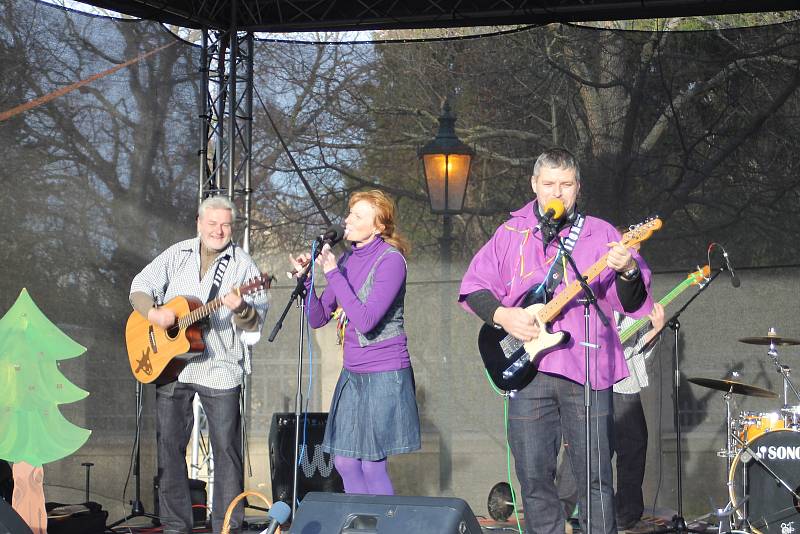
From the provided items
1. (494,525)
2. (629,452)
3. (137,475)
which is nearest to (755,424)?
(629,452)

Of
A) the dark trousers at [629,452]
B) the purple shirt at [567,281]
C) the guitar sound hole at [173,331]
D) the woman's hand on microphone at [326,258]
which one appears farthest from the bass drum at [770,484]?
the guitar sound hole at [173,331]

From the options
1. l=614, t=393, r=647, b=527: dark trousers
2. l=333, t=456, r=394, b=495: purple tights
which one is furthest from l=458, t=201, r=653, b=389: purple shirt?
l=614, t=393, r=647, b=527: dark trousers

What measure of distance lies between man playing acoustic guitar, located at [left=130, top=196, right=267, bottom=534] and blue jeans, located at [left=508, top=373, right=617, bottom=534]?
172 centimetres

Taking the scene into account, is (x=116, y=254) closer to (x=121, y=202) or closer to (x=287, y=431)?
(x=121, y=202)

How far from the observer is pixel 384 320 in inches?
156

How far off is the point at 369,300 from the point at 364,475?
2.29 feet

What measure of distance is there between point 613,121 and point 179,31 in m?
3.16

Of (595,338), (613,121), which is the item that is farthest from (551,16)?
(595,338)

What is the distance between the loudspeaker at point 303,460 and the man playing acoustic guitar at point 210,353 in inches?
39.0

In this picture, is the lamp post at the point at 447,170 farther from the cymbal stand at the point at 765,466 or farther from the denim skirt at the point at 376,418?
the denim skirt at the point at 376,418

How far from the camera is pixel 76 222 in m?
5.97

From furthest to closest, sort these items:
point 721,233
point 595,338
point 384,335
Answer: point 721,233
point 384,335
point 595,338

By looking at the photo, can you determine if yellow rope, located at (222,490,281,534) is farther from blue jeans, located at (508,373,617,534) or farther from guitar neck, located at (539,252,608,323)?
guitar neck, located at (539,252,608,323)

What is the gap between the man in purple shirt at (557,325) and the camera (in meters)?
3.30
